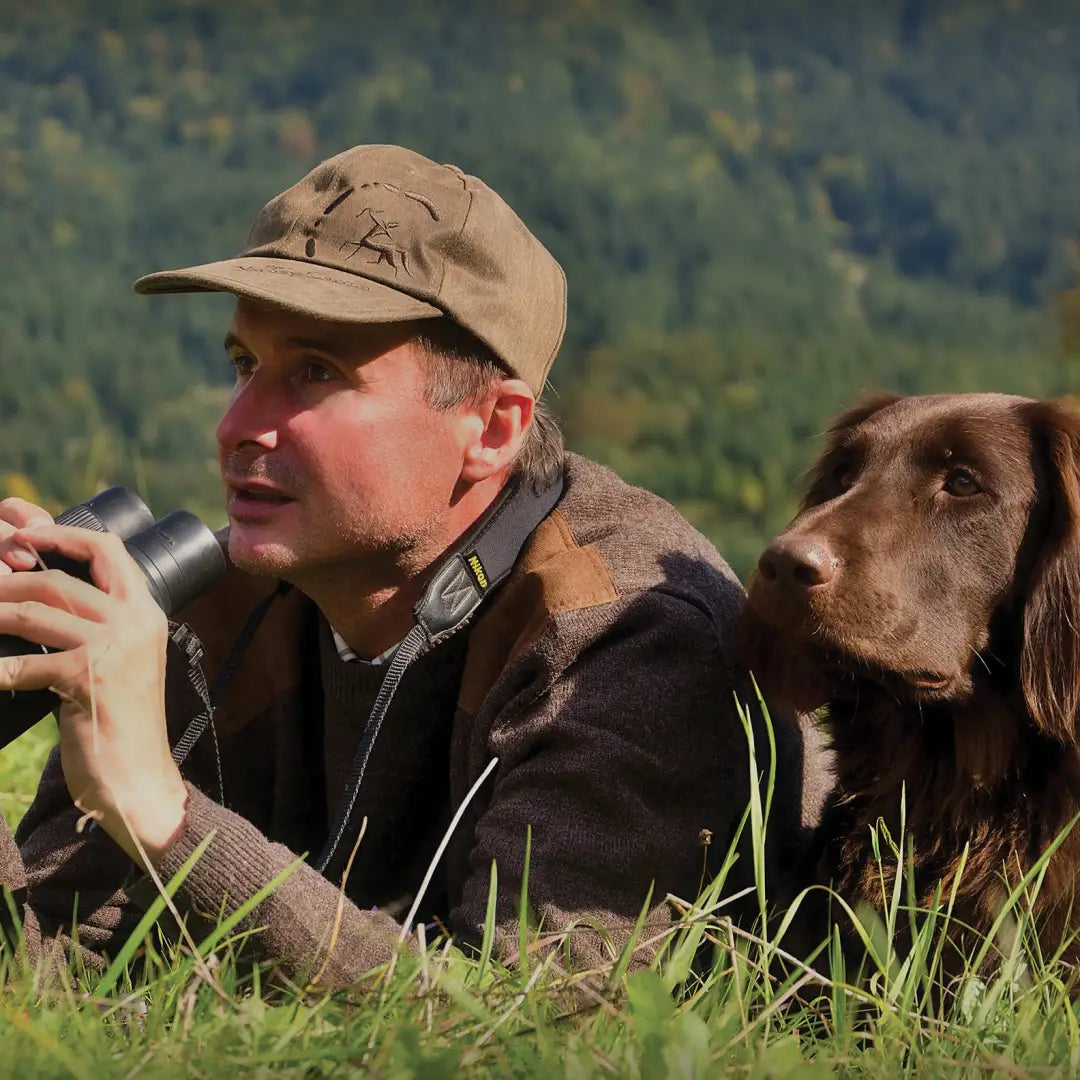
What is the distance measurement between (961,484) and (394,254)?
3.28 feet

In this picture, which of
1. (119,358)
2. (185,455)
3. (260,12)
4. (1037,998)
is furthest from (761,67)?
(1037,998)

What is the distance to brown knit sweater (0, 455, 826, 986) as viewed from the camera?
6.98 ft

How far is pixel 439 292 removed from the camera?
8.14ft

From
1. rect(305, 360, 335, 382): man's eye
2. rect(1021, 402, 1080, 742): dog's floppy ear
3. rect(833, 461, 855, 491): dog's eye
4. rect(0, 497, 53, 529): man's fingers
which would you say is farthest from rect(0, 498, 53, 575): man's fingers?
rect(1021, 402, 1080, 742): dog's floppy ear

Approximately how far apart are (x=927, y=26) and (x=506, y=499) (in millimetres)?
12082

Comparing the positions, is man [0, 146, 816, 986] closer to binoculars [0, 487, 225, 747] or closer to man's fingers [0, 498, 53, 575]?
man's fingers [0, 498, 53, 575]

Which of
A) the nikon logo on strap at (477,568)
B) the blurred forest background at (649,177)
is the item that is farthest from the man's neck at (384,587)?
the blurred forest background at (649,177)

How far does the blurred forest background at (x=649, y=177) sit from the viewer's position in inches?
441

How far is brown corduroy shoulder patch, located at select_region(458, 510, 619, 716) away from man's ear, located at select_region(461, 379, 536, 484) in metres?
0.16

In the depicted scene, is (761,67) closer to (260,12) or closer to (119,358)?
(260,12)

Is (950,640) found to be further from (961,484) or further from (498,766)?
(498,766)

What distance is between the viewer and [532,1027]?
1549mm

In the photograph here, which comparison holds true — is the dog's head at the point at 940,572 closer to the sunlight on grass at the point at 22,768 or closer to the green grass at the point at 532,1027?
the green grass at the point at 532,1027

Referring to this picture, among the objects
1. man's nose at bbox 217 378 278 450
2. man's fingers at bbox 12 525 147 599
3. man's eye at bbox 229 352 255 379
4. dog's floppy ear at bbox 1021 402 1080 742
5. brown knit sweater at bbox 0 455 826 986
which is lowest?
brown knit sweater at bbox 0 455 826 986
